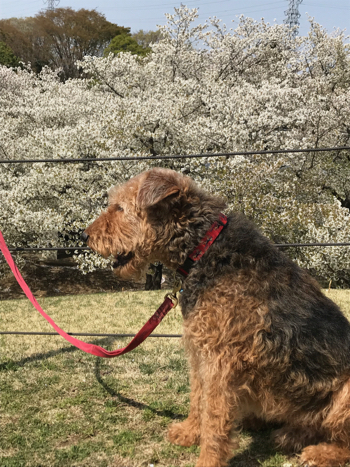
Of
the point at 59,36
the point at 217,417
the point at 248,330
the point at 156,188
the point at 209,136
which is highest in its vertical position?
the point at 59,36

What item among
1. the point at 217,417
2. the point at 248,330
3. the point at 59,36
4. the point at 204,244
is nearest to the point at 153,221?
the point at 204,244

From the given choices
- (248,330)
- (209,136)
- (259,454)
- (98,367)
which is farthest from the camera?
(209,136)

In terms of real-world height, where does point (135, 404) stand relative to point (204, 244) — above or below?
below

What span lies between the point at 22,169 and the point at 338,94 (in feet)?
46.4

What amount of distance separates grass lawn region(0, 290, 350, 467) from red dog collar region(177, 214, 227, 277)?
1.07 m

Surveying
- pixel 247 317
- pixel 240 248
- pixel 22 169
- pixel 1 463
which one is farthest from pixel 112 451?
pixel 22 169

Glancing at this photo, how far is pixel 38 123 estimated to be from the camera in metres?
18.7

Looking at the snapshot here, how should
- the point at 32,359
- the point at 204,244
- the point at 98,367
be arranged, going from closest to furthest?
the point at 204,244
the point at 98,367
the point at 32,359

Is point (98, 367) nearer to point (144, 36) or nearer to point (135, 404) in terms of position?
point (135, 404)

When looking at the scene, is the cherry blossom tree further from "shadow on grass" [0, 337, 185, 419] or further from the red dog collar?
the red dog collar

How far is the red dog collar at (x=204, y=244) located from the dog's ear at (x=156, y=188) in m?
0.33

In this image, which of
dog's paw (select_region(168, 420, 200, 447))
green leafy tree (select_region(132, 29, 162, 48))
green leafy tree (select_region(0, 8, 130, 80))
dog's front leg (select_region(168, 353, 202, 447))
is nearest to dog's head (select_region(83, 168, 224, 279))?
dog's front leg (select_region(168, 353, 202, 447))

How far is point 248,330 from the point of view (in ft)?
7.93

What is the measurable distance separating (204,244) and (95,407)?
6.32 feet
